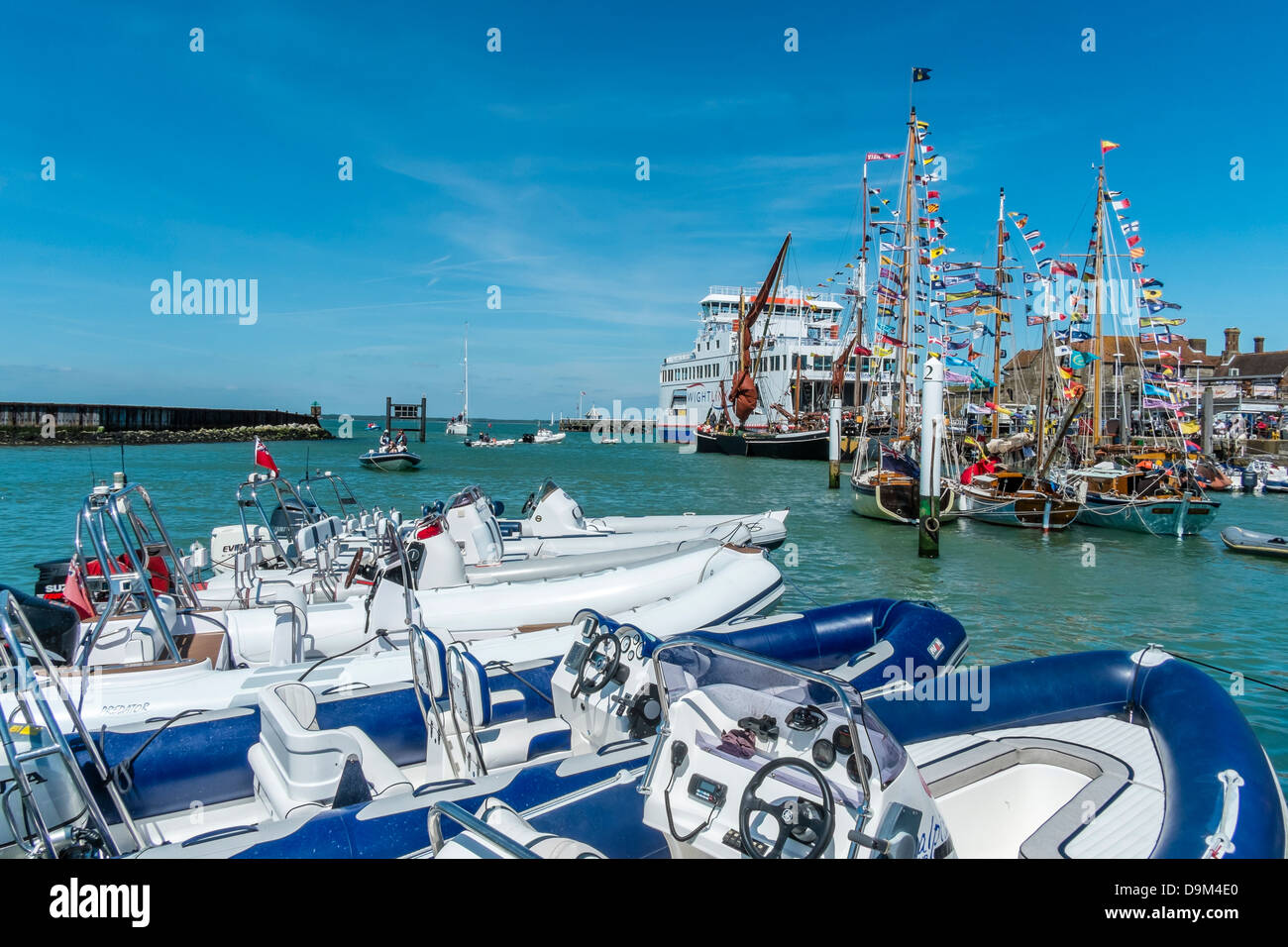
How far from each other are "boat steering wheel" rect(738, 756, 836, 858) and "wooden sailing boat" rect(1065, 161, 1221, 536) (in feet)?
74.7

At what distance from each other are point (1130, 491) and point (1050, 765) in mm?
22192

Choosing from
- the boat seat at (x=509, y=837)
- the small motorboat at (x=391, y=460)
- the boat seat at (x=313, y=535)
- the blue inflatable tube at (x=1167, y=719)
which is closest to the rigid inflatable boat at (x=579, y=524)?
the boat seat at (x=313, y=535)

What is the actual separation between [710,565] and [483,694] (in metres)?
5.45

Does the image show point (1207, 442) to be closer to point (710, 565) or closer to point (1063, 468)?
point (1063, 468)

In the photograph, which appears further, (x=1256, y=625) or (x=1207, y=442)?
(x=1207, y=442)

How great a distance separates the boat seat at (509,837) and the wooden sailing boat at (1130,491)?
76.7 ft

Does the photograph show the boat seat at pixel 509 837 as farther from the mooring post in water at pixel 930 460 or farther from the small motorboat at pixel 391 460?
the small motorboat at pixel 391 460

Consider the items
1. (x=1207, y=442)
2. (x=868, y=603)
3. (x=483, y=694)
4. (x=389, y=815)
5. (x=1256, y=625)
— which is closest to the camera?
(x=389, y=815)

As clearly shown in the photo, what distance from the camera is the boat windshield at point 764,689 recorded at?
306 centimetres
